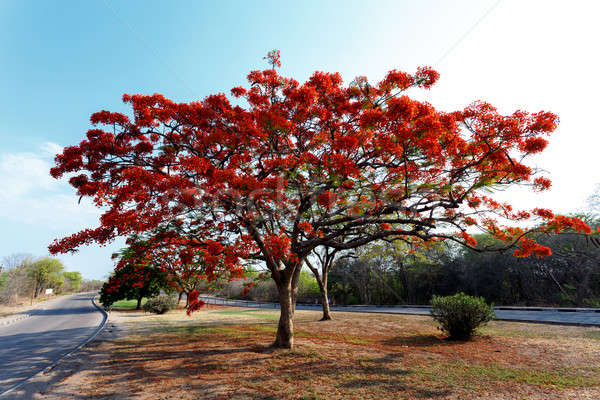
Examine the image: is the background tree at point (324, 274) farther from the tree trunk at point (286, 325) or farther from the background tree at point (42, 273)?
the background tree at point (42, 273)

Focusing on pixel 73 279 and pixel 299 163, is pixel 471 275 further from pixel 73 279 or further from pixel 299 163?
pixel 73 279

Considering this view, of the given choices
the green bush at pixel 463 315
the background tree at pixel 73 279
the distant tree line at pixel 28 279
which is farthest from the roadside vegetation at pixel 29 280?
the green bush at pixel 463 315

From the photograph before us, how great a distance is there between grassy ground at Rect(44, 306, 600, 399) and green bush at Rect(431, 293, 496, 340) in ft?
1.43

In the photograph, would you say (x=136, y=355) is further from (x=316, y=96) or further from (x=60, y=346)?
(x=316, y=96)

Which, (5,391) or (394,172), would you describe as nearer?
(5,391)

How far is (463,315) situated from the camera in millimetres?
9148

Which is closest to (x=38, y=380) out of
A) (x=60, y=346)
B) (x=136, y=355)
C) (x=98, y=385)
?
(x=98, y=385)

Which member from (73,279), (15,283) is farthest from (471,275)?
(73,279)

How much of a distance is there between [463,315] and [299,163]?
7.22 m

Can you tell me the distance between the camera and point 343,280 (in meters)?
35.2

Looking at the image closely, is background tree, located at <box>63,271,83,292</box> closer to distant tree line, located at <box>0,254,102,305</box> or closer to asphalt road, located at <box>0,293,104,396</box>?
distant tree line, located at <box>0,254,102,305</box>

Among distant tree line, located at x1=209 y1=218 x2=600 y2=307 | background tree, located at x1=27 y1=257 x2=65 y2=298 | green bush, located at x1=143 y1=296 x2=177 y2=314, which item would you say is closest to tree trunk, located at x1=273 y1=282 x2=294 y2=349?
distant tree line, located at x1=209 y1=218 x2=600 y2=307

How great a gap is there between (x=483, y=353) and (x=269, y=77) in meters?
9.94

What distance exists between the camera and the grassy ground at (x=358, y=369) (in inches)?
200
